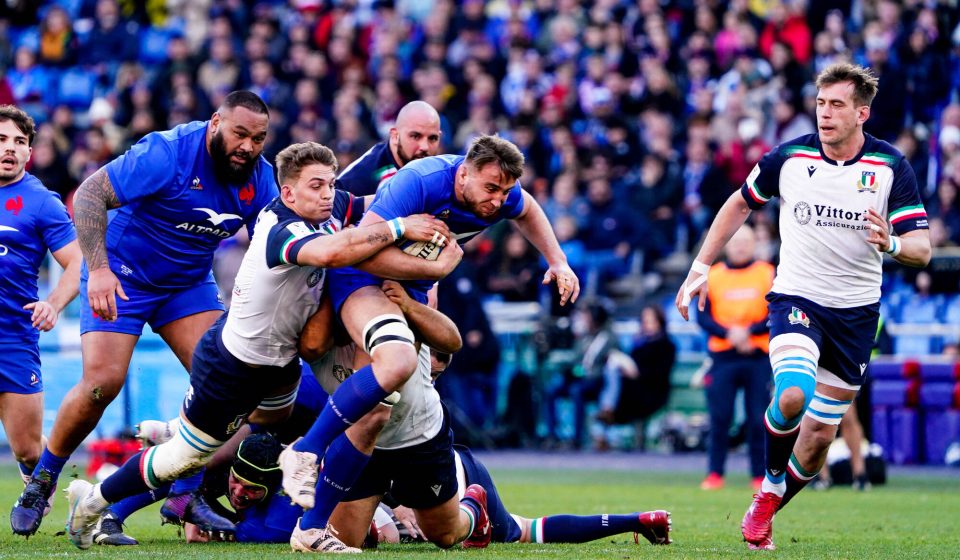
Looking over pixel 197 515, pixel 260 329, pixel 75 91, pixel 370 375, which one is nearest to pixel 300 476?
pixel 370 375

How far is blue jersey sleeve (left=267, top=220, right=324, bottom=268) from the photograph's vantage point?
6.96 metres

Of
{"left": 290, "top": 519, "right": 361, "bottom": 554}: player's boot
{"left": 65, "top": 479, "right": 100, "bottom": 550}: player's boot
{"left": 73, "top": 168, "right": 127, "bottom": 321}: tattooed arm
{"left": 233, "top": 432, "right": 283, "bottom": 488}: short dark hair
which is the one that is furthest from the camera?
{"left": 73, "top": 168, "right": 127, "bottom": 321}: tattooed arm

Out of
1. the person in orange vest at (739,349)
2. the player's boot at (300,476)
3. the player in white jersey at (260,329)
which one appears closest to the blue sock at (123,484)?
the player in white jersey at (260,329)

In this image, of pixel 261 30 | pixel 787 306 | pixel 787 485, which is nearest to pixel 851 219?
pixel 787 306

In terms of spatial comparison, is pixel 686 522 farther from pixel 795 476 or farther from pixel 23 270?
pixel 23 270

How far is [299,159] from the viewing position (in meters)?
7.24

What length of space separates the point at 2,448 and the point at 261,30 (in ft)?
28.1

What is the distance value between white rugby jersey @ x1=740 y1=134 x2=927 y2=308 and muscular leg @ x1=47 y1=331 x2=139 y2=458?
3.86m

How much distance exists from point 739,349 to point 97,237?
685 centimetres

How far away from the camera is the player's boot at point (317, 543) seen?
6914mm

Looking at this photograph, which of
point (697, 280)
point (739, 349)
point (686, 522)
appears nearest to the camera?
point (697, 280)

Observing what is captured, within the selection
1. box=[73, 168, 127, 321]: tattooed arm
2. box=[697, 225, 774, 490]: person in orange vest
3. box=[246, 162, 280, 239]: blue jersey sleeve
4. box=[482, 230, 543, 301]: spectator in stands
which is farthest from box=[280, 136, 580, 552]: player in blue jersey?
box=[482, 230, 543, 301]: spectator in stands

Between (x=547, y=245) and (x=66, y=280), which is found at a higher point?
(x=547, y=245)

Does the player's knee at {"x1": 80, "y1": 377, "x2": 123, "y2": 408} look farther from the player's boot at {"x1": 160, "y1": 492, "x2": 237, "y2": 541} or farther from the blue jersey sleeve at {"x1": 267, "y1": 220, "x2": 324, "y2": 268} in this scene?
the blue jersey sleeve at {"x1": 267, "y1": 220, "x2": 324, "y2": 268}
